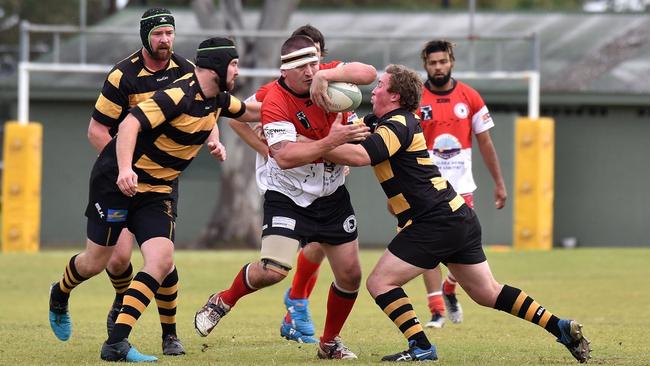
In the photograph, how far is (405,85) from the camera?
782 cm

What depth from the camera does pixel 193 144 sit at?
8125 mm

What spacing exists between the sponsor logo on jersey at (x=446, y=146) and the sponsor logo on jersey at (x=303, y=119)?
3032mm

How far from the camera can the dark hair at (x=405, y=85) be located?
25.6ft

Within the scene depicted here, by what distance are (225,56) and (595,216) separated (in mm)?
19555

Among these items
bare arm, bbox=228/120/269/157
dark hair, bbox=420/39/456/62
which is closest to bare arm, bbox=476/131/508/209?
dark hair, bbox=420/39/456/62

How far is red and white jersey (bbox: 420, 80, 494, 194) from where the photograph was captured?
35.5ft

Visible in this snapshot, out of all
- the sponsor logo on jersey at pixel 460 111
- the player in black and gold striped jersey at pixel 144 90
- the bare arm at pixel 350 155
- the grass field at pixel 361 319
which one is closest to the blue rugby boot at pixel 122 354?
the grass field at pixel 361 319

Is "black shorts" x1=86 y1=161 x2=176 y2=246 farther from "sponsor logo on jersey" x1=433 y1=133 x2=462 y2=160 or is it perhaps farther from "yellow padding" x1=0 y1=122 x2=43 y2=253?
"yellow padding" x1=0 y1=122 x2=43 y2=253

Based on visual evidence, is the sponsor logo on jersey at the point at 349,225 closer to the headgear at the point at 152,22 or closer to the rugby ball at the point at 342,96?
the rugby ball at the point at 342,96

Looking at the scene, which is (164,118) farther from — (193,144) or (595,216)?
(595,216)

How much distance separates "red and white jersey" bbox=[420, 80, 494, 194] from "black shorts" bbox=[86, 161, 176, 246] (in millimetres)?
3344

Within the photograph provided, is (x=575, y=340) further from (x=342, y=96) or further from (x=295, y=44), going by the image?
(x=295, y=44)

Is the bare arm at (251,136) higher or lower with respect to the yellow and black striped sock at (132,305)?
higher

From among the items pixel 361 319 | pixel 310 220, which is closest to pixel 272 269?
pixel 310 220
